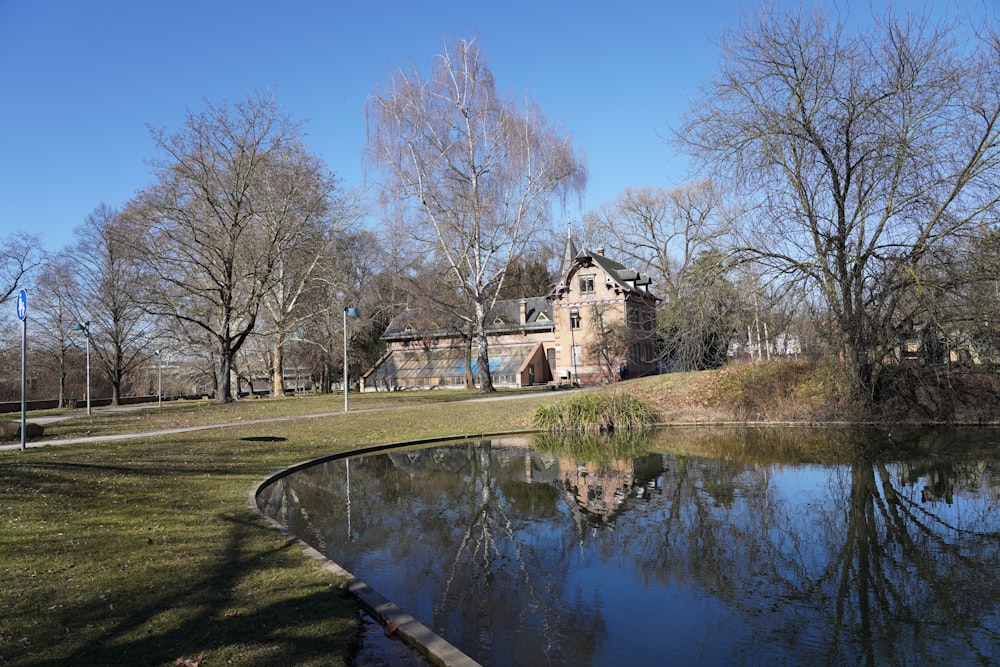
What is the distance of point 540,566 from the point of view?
816cm

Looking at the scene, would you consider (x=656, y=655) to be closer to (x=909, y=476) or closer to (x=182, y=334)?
(x=909, y=476)

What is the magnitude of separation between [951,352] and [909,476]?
36.7 feet

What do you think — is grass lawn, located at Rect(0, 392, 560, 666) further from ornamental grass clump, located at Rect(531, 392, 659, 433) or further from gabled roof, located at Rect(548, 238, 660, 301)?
gabled roof, located at Rect(548, 238, 660, 301)

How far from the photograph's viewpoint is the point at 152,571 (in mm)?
7062

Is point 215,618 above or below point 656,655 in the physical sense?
above

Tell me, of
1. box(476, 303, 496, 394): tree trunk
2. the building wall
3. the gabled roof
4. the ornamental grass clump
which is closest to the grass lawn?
the ornamental grass clump

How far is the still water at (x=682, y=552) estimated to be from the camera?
19.6 ft

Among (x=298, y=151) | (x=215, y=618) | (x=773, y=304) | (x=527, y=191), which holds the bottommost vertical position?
(x=215, y=618)

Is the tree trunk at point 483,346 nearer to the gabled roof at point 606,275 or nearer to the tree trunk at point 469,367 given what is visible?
the tree trunk at point 469,367

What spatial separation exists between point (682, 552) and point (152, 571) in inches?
246

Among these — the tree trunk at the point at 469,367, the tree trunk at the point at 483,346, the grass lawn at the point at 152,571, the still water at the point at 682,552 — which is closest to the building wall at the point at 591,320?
the tree trunk at the point at 469,367

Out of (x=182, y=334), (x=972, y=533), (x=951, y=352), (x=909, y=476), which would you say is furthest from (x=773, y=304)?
(x=182, y=334)

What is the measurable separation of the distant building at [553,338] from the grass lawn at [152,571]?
1360 inches

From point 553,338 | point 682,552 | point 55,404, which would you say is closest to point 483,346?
point 553,338
